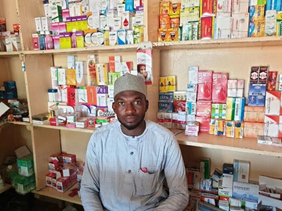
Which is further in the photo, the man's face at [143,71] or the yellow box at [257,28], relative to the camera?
the man's face at [143,71]

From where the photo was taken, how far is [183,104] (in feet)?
4.56

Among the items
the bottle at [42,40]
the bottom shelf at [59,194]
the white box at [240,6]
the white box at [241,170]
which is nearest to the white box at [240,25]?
the white box at [240,6]

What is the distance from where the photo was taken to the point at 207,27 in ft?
3.84

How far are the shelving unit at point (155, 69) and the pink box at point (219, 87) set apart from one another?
0.06 meters

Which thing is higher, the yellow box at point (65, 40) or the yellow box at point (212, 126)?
the yellow box at point (65, 40)

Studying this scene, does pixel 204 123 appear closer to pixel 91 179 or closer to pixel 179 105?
pixel 179 105

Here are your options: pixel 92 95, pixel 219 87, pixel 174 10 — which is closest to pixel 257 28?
pixel 219 87

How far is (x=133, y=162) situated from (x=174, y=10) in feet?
2.87

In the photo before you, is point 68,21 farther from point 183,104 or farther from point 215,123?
point 215,123

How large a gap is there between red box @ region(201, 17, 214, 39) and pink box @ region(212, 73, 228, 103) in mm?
236

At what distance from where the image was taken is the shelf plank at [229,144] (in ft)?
3.40

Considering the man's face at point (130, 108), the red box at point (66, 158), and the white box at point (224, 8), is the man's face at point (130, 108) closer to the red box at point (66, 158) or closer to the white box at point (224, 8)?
the white box at point (224, 8)

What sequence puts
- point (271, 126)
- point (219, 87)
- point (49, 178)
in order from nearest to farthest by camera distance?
point (271, 126), point (219, 87), point (49, 178)

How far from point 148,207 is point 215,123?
1.92ft
